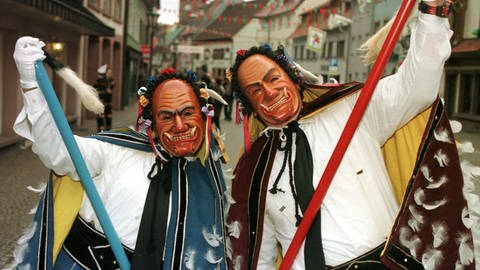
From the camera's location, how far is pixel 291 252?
7.84 ft

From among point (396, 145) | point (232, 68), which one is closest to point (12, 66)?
point (232, 68)

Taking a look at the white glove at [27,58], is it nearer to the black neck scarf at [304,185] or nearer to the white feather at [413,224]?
the black neck scarf at [304,185]

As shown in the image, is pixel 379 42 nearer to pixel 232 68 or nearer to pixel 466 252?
pixel 232 68

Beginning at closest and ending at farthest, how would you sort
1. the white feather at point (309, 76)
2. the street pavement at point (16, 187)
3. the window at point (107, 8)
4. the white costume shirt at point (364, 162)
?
the white costume shirt at point (364, 162) → the white feather at point (309, 76) → the street pavement at point (16, 187) → the window at point (107, 8)

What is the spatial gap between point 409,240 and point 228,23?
5630cm

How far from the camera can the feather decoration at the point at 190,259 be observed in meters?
2.46

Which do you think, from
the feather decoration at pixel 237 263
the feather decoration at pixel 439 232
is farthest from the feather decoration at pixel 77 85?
the feather decoration at pixel 439 232

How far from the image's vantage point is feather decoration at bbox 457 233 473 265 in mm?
2389

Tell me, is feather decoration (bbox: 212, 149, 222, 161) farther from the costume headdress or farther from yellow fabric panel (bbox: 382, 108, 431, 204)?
yellow fabric panel (bbox: 382, 108, 431, 204)

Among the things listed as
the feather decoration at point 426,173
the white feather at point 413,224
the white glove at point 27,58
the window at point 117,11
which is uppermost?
the window at point 117,11

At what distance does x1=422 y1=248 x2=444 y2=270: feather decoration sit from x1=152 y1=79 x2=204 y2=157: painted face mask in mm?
1094

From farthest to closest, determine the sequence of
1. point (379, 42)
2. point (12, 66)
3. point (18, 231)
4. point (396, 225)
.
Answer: point (12, 66) < point (18, 231) < point (379, 42) < point (396, 225)

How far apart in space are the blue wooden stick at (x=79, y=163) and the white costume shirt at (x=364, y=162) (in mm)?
691

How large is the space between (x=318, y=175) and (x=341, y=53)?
32.5m
